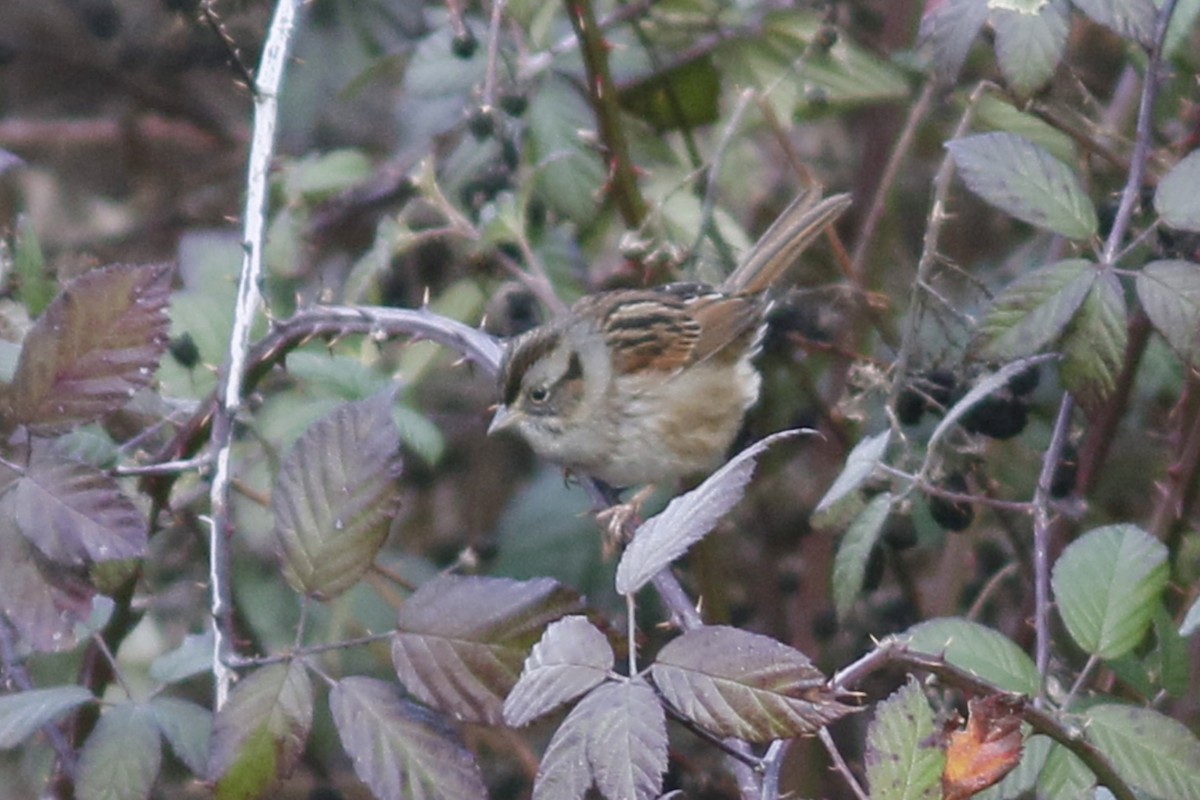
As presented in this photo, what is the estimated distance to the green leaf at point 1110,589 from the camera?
65.1 inches

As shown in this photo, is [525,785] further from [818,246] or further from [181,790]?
[818,246]

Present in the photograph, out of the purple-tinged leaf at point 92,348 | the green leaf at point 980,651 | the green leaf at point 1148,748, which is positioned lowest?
the green leaf at point 1148,748

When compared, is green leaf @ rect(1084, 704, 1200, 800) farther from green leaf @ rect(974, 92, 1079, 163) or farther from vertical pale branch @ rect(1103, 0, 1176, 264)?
green leaf @ rect(974, 92, 1079, 163)

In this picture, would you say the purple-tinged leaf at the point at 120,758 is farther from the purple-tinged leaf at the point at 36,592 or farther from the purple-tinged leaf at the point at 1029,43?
the purple-tinged leaf at the point at 1029,43

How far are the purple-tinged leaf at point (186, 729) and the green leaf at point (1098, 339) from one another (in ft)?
3.64

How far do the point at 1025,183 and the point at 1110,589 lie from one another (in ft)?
1.73

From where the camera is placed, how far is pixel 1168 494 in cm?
233

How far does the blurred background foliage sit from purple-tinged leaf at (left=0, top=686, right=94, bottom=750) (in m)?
0.32

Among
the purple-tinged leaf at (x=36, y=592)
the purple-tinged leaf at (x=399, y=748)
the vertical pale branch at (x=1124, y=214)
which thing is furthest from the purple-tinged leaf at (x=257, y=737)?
the vertical pale branch at (x=1124, y=214)

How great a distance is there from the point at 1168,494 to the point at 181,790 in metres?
2.23

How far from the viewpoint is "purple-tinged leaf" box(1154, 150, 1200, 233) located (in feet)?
5.83

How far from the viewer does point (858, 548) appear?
1.96 m

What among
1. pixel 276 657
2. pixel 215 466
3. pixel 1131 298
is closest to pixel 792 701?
pixel 276 657

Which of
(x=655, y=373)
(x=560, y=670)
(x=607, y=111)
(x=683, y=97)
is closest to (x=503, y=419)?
(x=655, y=373)
